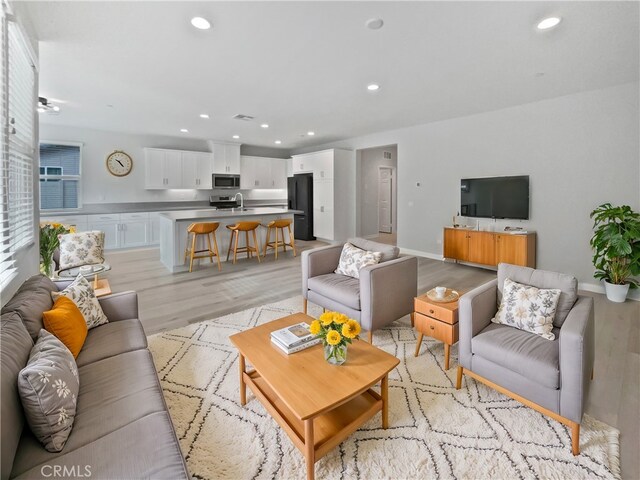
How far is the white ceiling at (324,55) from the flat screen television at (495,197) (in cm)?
119

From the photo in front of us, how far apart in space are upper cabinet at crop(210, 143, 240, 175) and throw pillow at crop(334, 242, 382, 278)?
6.20 metres

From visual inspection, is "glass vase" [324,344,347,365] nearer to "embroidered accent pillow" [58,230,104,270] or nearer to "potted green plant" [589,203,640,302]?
"embroidered accent pillow" [58,230,104,270]

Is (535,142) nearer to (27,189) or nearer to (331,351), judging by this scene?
(331,351)

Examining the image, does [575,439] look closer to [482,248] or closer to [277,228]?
[482,248]

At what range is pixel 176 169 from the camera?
7.89 meters

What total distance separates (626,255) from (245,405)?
4.55 meters

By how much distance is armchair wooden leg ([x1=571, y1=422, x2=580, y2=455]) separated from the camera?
164cm

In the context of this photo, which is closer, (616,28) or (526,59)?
(616,28)

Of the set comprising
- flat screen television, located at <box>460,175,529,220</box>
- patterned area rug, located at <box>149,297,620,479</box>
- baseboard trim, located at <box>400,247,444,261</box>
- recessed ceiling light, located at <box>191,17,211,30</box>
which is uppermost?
recessed ceiling light, located at <box>191,17,211,30</box>

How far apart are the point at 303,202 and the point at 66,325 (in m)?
7.27

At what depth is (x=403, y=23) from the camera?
2.59 meters

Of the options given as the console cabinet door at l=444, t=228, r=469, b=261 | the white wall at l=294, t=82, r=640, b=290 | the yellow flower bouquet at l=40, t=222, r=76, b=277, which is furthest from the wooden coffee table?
the white wall at l=294, t=82, r=640, b=290

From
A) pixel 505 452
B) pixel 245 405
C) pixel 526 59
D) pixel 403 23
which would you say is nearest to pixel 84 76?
pixel 403 23

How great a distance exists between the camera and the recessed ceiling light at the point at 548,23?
8.33 ft
